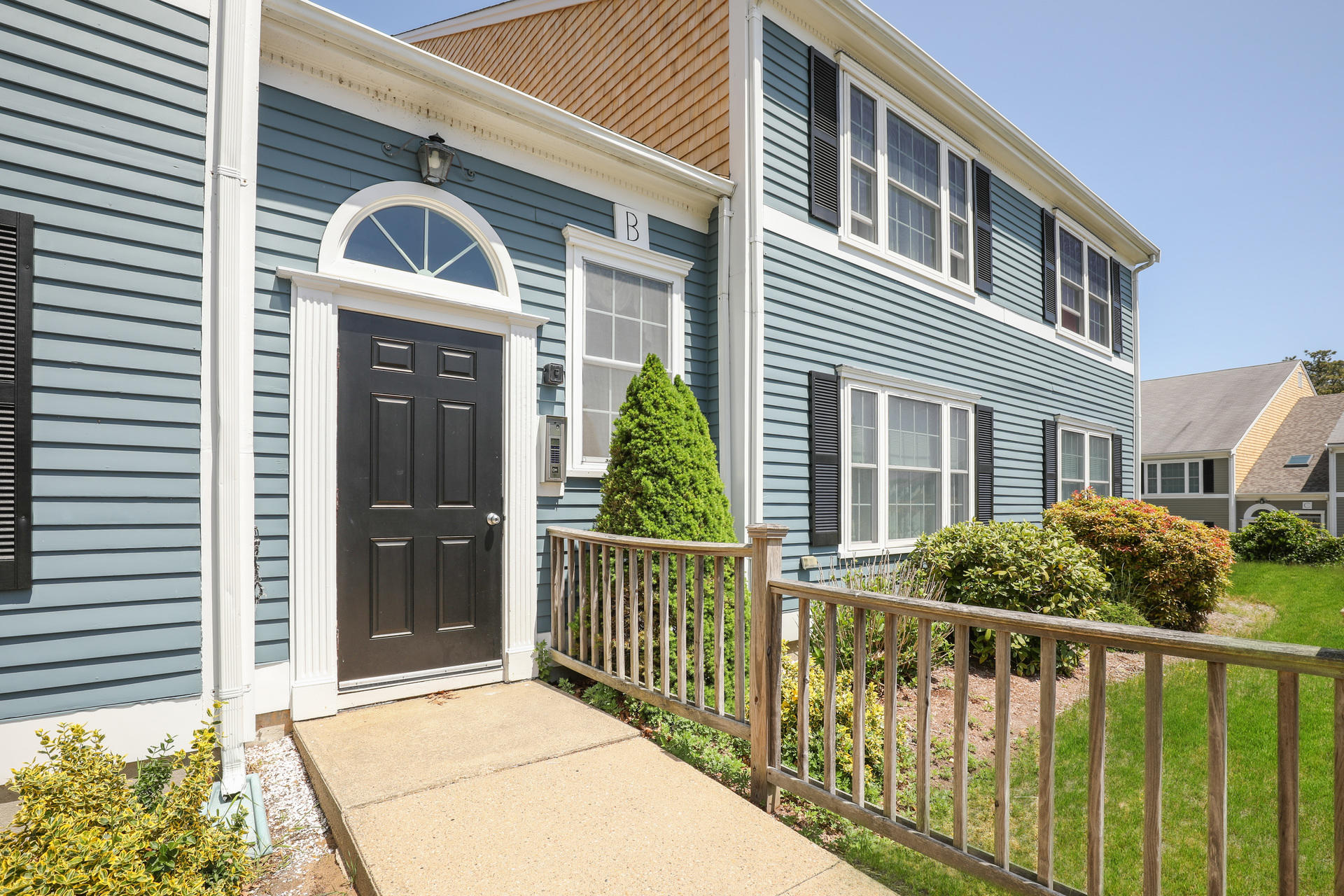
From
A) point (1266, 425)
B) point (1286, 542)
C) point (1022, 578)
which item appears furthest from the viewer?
point (1266, 425)

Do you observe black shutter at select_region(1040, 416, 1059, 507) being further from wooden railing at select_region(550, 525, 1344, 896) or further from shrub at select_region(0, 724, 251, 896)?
shrub at select_region(0, 724, 251, 896)

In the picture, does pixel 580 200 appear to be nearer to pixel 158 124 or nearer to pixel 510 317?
pixel 510 317

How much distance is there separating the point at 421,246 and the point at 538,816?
3191mm

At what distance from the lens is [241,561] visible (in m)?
2.90

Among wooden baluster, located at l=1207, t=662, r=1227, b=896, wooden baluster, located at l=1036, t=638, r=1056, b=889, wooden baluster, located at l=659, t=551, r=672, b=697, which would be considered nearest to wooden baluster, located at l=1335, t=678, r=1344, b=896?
wooden baluster, located at l=1207, t=662, r=1227, b=896

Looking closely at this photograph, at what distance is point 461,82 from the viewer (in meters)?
3.85

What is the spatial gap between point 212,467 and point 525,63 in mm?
Result: 7452

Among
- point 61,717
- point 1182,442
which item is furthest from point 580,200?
point 1182,442

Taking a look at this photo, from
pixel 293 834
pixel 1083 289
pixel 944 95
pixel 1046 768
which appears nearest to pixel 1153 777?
pixel 1046 768

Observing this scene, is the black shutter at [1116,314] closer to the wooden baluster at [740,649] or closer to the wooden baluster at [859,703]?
the wooden baluster at [740,649]

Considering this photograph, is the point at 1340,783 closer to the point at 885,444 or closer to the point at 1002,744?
the point at 1002,744

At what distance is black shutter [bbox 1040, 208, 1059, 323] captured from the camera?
28.3 ft

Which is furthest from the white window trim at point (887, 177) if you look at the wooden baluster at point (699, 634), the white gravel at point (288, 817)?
the white gravel at point (288, 817)

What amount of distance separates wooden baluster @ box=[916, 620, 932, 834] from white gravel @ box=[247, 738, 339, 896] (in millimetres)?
2114
